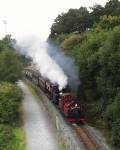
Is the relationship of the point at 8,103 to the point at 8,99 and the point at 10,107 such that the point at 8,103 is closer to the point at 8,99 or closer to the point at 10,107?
the point at 10,107

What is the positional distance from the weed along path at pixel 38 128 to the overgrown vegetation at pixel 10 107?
2.66 feet

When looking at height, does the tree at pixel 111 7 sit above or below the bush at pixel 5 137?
above

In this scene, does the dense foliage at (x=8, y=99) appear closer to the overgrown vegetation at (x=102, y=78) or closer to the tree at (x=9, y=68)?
the tree at (x=9, y=68)

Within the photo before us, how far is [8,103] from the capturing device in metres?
40.9

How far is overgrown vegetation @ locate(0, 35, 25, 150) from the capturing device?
110 feet

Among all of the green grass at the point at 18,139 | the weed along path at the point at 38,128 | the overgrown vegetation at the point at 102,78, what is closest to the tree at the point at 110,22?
the overgrown vegetation at the point at 102,78

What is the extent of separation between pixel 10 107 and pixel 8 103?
1.58 ft

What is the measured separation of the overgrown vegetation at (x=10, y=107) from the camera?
3352 centimetres

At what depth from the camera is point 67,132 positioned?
36219mm

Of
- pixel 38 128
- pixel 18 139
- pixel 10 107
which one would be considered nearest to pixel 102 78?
pixel 38 128

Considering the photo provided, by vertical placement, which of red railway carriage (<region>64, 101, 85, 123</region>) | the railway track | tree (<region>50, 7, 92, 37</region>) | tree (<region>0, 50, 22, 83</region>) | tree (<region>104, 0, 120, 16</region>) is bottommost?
the railway track

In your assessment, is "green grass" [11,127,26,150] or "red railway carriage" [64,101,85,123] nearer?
"green grass" [11,127,26,150]

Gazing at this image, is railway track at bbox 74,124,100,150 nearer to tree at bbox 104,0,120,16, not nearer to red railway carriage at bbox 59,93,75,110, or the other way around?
red railway carriage at bbox 59,93,75,110

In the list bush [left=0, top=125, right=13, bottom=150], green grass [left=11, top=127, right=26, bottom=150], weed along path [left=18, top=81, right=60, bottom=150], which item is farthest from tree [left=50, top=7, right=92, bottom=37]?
bush [left=0, top=125, right=13, bottom=150]
